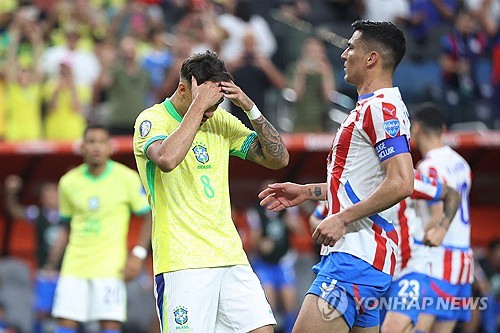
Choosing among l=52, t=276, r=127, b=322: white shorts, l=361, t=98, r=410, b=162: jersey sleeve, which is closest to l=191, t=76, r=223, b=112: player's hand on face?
l=361, t=98, r=410, b=162: jersey sleeve

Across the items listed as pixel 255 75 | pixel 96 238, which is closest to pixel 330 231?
pixel 96 238

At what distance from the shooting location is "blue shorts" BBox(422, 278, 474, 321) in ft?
30.6

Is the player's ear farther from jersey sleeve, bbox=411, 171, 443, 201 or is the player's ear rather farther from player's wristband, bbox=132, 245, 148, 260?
player's wristband, bbox=132, 245, 148, 260

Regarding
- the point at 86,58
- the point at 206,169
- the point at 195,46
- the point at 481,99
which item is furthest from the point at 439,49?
the point at 206,169

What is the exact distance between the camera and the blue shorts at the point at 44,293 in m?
13.4

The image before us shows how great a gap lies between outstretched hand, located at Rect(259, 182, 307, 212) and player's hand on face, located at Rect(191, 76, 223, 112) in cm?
82

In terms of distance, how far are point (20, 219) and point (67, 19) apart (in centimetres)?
317

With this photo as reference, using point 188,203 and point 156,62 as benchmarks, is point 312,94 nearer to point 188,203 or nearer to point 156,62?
point 156,62

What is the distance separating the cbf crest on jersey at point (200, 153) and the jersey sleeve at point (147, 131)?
0.24 metres

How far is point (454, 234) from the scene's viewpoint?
9391mm

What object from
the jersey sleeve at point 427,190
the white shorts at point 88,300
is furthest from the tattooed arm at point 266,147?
the white shorts at point 88,300

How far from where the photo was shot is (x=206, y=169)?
6.76 meters

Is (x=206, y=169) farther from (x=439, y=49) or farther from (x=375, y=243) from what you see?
(x=439, y=49)

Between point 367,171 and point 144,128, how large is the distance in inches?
57.7
